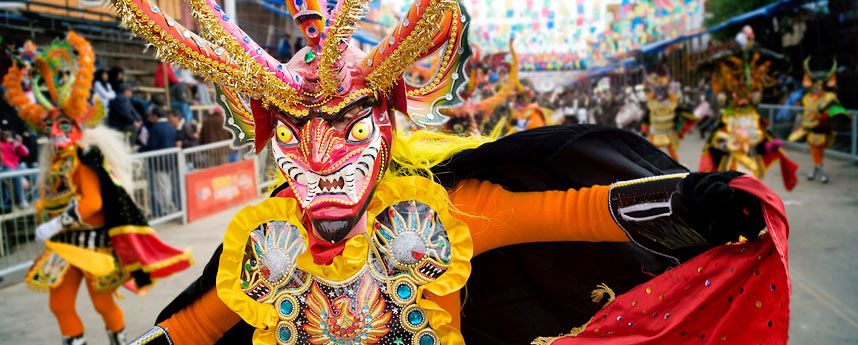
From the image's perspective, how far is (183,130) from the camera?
1107 cm

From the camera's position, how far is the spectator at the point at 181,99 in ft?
38.7

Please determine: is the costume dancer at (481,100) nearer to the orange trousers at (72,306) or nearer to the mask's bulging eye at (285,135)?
the orange trousers at (72,306)

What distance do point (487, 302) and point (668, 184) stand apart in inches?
33.5

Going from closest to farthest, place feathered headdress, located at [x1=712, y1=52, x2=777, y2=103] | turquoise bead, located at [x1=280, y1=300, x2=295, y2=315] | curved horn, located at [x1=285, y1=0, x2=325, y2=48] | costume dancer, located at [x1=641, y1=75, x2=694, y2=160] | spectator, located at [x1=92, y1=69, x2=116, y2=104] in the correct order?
1. curved horn, located at [x1=285, y1=0, x2=325, y2=48]
2. turquoise bead, located at [x1=280, y1=300, x2=295, y2=315]
3. feathered headdress, located at [x1=712, y1=52, x2=777, y2=103]
4. spectator, located at [x1=92, y1=69, x2=116, y2=104]
5. costume dancer, located at [x1=641, y1=75, x2=694, y2=160]

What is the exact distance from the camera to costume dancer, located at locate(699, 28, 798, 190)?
850 centimetres

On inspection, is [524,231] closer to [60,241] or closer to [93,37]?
[60,241]

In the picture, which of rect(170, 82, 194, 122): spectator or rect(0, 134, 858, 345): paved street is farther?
rect(170, 82, 194, 122): spectator

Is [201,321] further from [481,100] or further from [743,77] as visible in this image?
[743,77]

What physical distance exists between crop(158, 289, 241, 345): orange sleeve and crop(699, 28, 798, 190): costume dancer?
7396 mm

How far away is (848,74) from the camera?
17.1 meters

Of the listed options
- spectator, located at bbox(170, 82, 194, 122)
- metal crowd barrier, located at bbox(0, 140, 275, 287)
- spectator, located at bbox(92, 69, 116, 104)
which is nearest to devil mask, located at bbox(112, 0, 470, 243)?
metal crowd barrier, located at bbox(0, 140, 275, 287)

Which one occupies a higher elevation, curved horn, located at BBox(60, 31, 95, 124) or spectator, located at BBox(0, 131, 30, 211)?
curved horn, located at BBox(60, 31, 95, 124)

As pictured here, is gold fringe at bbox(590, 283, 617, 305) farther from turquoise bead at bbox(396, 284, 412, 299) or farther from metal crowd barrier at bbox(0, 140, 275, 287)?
metal crowd barrier at bbox(0, 140, 275, 287)

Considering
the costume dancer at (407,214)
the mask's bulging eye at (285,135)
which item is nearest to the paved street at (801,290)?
the costume dancer at (407,214)
